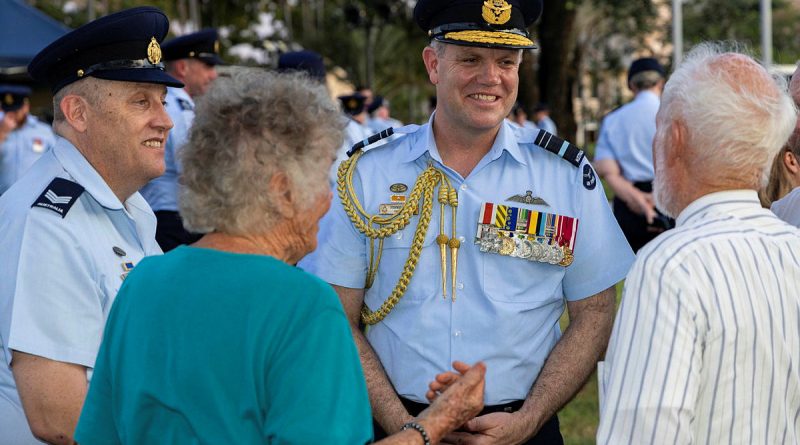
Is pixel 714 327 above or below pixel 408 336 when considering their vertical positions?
above

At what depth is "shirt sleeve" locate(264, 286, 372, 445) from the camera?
6.27 feet

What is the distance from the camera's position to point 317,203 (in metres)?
2.17

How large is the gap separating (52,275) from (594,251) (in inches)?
62.6

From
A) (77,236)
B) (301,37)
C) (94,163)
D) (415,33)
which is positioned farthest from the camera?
(301,37)

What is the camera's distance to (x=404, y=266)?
318 cm

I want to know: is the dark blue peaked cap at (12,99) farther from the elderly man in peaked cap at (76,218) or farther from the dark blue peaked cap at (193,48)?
the elderly man in peaked cap at (76,218)

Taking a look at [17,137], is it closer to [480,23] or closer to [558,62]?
[480,23]

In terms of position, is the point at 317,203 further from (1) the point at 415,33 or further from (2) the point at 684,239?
(1) the point at 415,33

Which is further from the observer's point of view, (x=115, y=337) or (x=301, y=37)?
(x=301, y=37)

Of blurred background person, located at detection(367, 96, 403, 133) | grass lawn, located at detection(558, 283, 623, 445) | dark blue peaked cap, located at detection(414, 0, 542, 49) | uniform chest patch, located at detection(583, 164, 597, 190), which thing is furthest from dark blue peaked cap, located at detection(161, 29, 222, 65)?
blurred background person, located at detection(367, 96, 403, 133)

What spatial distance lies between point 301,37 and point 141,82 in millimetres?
33726

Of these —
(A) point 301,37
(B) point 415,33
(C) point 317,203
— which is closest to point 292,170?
(C) point 317,203

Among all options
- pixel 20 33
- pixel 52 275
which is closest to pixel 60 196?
pixel 52 275

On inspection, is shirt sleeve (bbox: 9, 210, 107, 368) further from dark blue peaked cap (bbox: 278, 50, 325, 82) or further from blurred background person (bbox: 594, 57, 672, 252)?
blurred background person (bbox: 594, 57, 672, 252)
